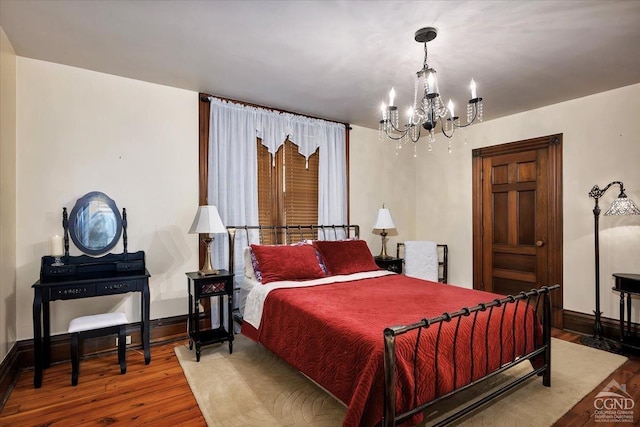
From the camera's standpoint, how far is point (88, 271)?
3.03 m

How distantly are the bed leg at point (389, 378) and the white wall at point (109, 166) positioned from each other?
2635 millimetres

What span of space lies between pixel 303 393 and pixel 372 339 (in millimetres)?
986

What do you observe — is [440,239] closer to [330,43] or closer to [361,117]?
[361,117]

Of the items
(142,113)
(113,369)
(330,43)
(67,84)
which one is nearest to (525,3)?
(330,43)

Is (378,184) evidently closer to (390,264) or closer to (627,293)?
(390,264)

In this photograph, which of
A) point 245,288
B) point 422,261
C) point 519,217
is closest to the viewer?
point 245,288

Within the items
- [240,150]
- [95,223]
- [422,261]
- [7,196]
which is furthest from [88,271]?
[422,261]

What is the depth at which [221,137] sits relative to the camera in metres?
3.79

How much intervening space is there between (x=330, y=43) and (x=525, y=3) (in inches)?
51.1

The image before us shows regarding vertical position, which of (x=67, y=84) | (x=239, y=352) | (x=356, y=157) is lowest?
(x=239, y=352)

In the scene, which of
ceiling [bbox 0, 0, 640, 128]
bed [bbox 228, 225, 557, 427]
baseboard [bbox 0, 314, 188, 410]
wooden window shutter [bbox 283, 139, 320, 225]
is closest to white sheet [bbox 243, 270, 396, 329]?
bed [bbox 228, 225, 557, 427]

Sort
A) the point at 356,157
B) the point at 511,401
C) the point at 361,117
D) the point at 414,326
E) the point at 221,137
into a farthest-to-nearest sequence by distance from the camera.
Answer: the point at 356,157
the point at 361,117
the point at 221,137
the point at 511,401
the point at 414,326

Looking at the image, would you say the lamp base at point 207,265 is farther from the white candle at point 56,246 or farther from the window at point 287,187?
the white candle at point 56,246

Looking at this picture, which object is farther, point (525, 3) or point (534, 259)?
point (534, 259)
